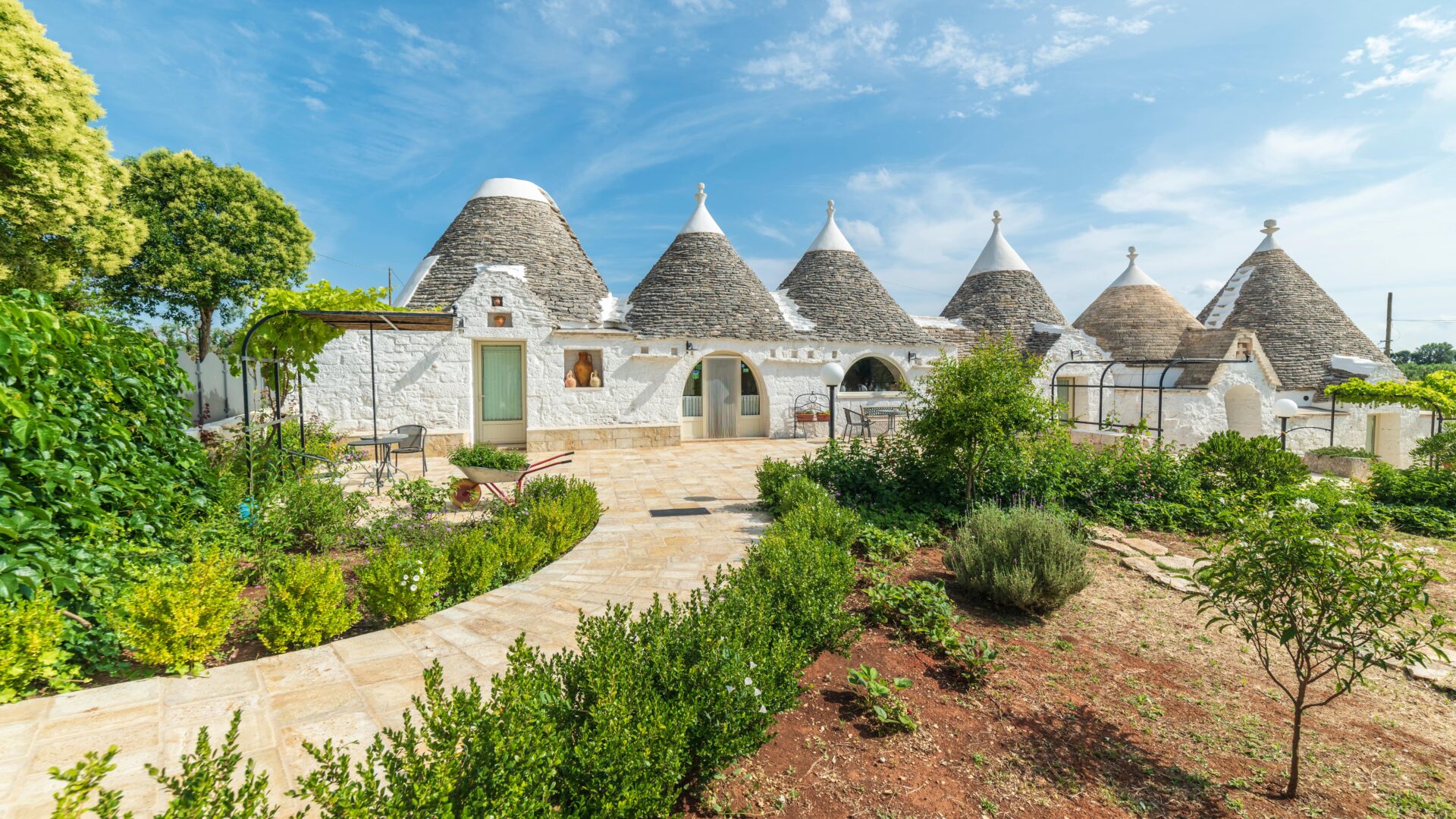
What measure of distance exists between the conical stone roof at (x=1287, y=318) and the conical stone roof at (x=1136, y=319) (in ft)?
5.26

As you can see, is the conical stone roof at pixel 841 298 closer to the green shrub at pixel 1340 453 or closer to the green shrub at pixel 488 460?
the green shrub at pixel 1340 453

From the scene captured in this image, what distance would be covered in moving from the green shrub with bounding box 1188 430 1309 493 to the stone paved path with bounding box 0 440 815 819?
22.9 feet

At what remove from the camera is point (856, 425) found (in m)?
15.3

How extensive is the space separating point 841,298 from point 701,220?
4.62 metres

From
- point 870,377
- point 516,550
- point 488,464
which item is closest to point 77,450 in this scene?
point 516,550

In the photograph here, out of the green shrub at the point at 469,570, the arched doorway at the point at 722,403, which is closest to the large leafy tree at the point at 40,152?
the green shrub at the point at 469,570

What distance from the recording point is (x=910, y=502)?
713 cm

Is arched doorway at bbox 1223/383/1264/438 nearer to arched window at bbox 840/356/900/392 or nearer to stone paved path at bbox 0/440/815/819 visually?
arched window at bbox 840/356/900/392

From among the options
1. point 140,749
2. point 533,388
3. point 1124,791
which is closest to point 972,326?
point 533,388

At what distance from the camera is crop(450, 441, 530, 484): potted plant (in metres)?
6.43

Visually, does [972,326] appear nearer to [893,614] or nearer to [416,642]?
[893,614]

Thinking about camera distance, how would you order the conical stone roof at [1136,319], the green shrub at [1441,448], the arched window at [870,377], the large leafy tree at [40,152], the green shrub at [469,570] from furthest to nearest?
the conical stone roof at [1136,319] < the arched window at [870,377] < the green shrub at [1441,448] < the large leafy tree at [40,152] < the green shrub at [469,570]

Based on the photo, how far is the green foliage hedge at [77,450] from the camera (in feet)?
9.47

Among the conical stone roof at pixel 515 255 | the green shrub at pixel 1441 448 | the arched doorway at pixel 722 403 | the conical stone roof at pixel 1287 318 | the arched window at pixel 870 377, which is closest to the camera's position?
the green shrub at pixel 1441 448
